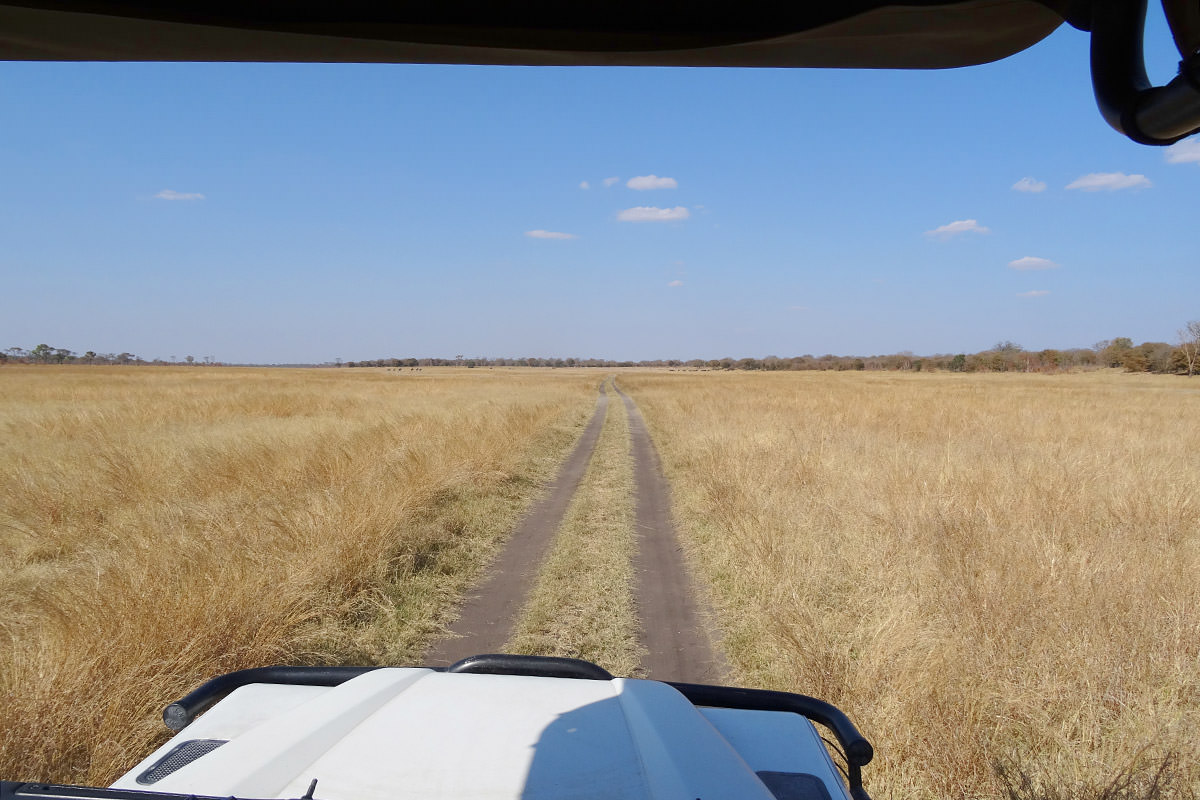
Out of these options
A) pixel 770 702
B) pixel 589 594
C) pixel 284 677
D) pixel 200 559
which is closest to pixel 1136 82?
pixel 770 702

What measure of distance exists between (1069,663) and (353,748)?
3539 mm

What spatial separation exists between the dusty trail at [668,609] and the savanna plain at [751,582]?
7.0 inches

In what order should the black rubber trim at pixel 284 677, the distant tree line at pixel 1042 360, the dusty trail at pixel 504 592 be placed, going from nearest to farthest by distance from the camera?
the black rubber trim at pixel 284 677, the dusty trail at pixel 504 592, the distant tree line at pixel 1042 360

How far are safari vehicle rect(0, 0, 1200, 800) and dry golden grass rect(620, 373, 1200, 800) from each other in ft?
4.65

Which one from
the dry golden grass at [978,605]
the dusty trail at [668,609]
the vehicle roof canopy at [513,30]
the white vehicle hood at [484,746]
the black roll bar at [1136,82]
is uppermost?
the vehicle roof canopy at [513,30]

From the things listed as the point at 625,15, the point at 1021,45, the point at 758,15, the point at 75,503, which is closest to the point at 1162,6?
the point at 1021,45

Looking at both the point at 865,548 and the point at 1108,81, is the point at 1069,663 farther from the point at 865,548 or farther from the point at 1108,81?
the point at 1108,81

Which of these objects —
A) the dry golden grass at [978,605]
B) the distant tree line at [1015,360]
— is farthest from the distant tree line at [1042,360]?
the dry golden grass at [978,605]

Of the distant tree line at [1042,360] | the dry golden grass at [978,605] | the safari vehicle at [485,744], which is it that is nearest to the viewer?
the safari vehicle at [485,744]

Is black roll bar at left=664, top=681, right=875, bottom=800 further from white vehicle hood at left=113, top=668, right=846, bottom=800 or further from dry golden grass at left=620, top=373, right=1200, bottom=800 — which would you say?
dry golden grass at left=620, top=373, right=1200, bottom=800

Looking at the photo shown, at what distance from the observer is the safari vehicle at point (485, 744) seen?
1075 millimetres

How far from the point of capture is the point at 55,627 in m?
3.29

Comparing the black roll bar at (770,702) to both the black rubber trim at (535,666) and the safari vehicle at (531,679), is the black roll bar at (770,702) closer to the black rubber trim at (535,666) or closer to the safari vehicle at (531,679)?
the safari vehicle at (531,679)

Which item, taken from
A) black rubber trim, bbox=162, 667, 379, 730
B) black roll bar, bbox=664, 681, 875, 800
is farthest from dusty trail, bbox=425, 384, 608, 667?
black roll bar, bbox=664, 681, 875, 800
